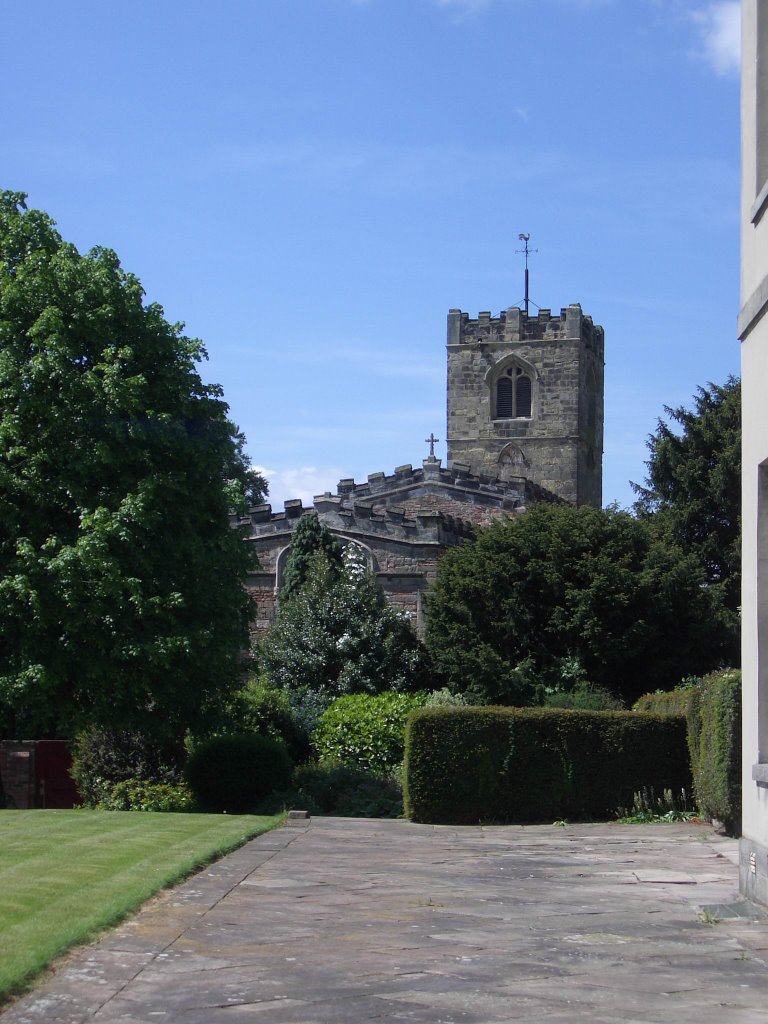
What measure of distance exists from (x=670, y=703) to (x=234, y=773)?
276 inches

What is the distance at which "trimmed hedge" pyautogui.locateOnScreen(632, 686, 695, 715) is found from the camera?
18.6m

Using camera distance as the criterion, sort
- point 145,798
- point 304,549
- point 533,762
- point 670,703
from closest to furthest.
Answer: point 533,762
point 145,798
point 670,703
point 304,549

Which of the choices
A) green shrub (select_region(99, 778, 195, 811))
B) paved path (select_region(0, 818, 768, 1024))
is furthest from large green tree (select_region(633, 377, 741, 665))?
paved path (select_region(0, 818, 768, 1024))

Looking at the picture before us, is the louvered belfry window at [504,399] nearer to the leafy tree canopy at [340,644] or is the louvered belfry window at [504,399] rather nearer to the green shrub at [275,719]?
the leafy tree canopy at [340,644]

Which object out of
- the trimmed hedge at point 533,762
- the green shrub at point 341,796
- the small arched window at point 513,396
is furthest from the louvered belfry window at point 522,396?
the trimmed hedge at point 533,762

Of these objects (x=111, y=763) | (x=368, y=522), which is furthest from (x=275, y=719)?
(x=368, y=522)

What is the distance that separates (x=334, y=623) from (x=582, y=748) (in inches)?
609

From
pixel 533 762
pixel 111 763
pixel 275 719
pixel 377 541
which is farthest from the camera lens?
pixel 377 541

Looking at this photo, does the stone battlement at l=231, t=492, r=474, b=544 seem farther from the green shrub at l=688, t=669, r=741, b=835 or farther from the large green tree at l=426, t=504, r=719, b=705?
the green shrub at l=688, t=669, r=741, b=835

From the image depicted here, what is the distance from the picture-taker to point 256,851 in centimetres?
1216

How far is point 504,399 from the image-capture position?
220ft

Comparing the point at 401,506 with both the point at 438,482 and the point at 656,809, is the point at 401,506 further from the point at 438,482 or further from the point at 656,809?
the point at 656,809

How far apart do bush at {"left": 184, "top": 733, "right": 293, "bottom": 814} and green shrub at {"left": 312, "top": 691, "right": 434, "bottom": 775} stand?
4.30 meters

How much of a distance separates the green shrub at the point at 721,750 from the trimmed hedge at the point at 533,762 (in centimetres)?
219
